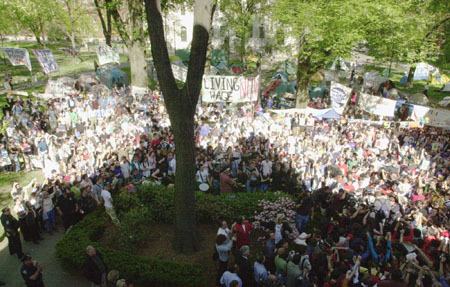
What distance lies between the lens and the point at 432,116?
1587cm

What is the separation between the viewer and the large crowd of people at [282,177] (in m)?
7.25

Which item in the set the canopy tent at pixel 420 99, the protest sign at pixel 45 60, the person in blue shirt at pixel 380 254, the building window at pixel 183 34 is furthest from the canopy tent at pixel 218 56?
the person in blue shirt at pixel 380 254

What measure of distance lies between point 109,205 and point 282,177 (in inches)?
252

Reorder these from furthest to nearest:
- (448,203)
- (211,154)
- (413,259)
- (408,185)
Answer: (211,154), (408,185), (448,203), (413,259)

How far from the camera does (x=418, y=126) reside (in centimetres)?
1614

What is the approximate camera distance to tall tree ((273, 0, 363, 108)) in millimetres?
16859

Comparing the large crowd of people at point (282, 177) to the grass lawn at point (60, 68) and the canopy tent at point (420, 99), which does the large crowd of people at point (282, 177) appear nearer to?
the canopy tent at point (420, 99)

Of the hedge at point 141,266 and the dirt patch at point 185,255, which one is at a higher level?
the hedge at point 141,266

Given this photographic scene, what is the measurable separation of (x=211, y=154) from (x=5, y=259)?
7.71 m

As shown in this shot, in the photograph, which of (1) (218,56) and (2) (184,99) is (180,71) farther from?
(1) (218,56)

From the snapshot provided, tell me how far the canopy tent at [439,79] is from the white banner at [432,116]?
61.1ft

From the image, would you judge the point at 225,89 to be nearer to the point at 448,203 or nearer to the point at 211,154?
the point at 211,154

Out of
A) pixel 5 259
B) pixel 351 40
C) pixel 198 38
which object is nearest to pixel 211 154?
pixel 198 38

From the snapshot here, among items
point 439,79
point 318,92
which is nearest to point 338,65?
point 439,79
